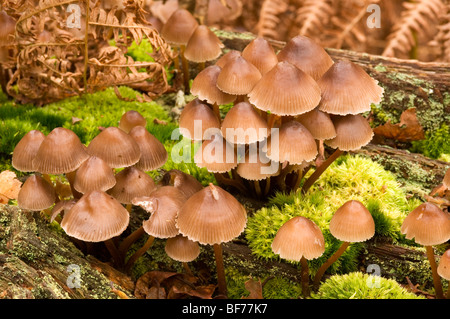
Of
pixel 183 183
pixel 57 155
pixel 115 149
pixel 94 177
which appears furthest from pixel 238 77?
pixel 57 155

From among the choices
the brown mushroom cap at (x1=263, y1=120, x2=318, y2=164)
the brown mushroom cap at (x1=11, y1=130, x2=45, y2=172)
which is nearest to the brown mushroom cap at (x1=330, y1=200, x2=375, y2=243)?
the brown mushroom cap at (x1=263, y1=120, x2=318, y2=164)

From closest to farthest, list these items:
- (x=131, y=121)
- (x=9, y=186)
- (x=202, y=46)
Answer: (x=9, y=186) → (x=131, y=121) → (x=202, y=46)

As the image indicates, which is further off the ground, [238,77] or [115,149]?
[238,77]

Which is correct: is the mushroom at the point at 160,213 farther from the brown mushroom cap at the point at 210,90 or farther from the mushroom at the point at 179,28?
the mushroom at the point at 179,28

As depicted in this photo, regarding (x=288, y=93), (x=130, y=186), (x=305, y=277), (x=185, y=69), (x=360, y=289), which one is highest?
(x=288, y=93)

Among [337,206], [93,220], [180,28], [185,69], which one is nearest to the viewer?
[93,220]

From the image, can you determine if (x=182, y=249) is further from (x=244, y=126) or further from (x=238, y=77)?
(x=238, y=77)
